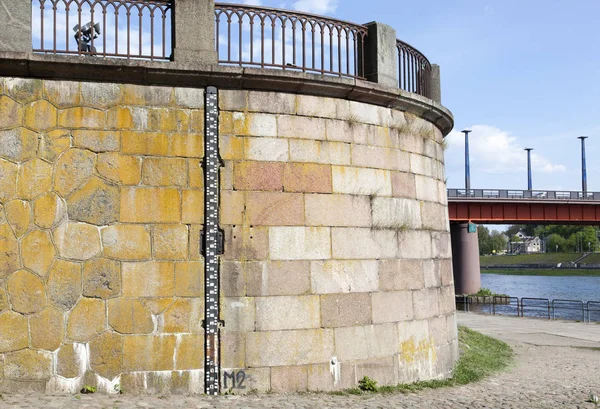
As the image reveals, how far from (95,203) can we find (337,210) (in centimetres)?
Result: 295

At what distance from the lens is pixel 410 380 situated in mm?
9391

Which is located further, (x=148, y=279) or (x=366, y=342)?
(x=366, y=342)

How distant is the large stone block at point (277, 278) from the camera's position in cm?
830

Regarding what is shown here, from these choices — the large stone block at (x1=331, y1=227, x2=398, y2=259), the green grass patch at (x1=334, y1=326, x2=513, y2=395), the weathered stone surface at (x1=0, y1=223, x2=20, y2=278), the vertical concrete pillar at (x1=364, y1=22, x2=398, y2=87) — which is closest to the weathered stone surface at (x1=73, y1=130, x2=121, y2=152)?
the weathered stone surface at (x1=0, y1=223, x2=20, y2=278)

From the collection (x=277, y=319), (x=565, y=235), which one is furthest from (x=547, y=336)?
(x=565, y=235)

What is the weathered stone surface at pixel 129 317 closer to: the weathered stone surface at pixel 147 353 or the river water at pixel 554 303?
the weathered stone surface at pixel 147 353

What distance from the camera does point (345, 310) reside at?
8766 millimetres

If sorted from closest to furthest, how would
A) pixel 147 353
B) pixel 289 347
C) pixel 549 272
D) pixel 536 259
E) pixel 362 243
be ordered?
pixel 147 353
pixel 289 347
pixel 362 243
pixel 549 272
pixel 536 259

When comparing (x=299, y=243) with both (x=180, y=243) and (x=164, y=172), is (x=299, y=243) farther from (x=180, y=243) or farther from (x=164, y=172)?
(x=164, y=172)

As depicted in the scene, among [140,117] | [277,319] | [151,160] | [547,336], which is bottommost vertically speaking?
[547,336]

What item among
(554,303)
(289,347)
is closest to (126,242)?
(289,347)

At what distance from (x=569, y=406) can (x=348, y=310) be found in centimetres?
309

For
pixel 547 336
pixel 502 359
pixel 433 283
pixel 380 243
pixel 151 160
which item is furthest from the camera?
pixel 547 336

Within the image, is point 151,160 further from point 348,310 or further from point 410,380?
point 410,380
